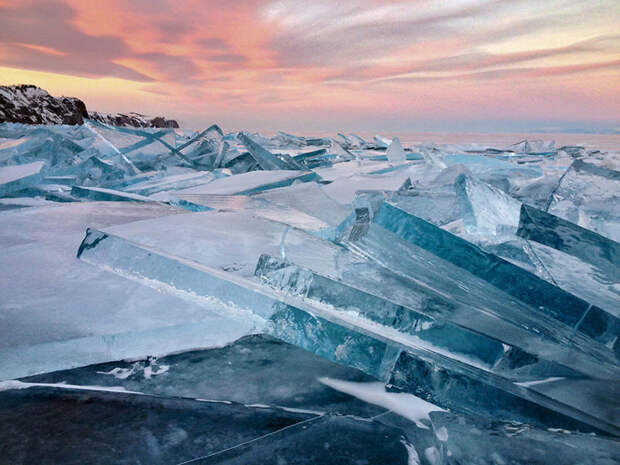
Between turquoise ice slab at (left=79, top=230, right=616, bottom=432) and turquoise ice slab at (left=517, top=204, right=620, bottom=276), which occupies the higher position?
turquoise ice slab at (left=517, top=204, right=620, bottom=276)

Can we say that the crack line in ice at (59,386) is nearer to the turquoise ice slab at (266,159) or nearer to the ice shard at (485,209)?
the ice shard at (485,209)

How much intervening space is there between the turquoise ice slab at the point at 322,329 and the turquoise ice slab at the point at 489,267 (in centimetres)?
25

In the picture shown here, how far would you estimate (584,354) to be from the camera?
757 mm

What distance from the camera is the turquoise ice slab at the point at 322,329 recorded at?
652 millimetres

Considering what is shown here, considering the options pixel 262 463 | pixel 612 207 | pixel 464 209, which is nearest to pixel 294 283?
pixel 262 463

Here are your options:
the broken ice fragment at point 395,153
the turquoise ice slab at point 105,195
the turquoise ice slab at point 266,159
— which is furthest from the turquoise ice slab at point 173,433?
the broken ice fragment at point 395,153

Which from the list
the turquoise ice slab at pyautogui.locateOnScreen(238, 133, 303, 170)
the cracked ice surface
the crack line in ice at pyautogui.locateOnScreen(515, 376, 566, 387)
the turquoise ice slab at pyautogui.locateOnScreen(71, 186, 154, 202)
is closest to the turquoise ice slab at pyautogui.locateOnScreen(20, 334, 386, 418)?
the cracked ice surface

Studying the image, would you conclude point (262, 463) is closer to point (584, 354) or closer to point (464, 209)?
point (584, 354)

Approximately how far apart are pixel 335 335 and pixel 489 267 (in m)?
0.43

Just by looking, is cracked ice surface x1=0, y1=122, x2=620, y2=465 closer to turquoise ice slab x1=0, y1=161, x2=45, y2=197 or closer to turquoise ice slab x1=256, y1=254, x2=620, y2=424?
turquoise ice slab x1=256, y1=254, x2=620, y2=424

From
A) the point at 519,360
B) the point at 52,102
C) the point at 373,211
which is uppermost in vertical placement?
the point at 52,102

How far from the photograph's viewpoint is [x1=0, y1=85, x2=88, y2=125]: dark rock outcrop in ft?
24.3

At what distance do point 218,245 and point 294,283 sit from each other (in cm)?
42

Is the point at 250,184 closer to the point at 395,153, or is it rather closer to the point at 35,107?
the point at 395,153
